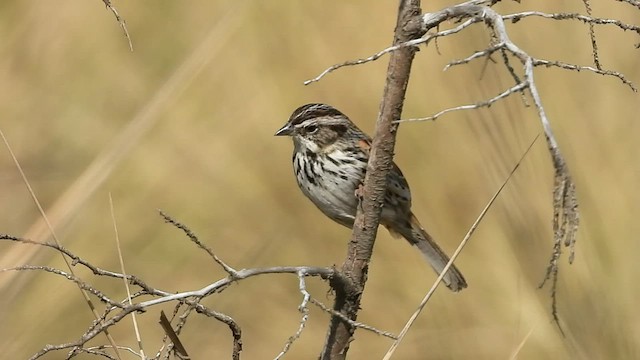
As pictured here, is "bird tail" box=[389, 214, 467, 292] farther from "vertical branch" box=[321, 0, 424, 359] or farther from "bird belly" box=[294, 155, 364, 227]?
"vertical branch" box=[321, 0, 424, 359]

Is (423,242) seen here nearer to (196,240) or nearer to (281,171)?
(281,171)

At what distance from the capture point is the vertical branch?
1.03 m

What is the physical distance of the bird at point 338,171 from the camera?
187 cm

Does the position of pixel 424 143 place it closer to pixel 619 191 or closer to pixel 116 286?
pixel 619 191

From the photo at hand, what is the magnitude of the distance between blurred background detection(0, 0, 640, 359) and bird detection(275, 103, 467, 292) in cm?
11

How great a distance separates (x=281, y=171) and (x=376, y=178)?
1330mm

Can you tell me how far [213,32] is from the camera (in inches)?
98.0

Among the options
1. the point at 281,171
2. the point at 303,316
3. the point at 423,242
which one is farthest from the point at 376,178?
the point at 281,171

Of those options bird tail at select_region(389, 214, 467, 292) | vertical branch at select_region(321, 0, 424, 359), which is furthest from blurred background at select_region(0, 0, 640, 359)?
vertical branch at select_region(321, 0, 424, 359)

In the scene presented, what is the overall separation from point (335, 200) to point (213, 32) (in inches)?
31.6

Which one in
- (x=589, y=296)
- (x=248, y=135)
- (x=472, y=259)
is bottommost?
(x=589, y=296)

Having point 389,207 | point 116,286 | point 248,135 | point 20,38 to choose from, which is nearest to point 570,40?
point 389,207

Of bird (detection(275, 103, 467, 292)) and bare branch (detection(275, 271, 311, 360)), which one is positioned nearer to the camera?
bare branch (detection(275, 271, 311, 360))

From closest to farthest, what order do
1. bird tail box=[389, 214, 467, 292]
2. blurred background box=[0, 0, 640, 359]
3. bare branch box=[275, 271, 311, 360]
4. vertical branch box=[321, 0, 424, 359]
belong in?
bare branch box=[275, 271, 311, 360] → vertical branch box=[321, 0, 424, 359] → blurred background box=[0, 0, 640, 359] → bird tail box=[389, 214, 467, 292]
